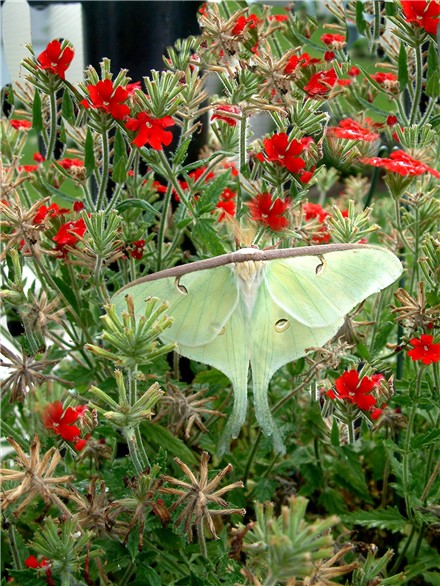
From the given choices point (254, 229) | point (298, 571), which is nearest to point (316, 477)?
point (254, 229)

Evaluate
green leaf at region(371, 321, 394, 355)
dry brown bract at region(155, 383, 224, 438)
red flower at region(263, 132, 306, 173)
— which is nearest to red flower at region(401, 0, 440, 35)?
red flower at region(263, 132, 306, 173)

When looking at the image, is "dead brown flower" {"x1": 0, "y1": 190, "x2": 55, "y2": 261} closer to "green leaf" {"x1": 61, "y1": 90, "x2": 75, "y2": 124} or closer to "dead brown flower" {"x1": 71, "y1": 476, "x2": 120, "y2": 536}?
"green leaf" {"x1": 61, "y1": 90, "x2": 75, "y2": 124}

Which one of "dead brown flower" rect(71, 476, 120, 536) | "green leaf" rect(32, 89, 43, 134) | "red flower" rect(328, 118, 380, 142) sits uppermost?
"green leaf" rect(32, 89, 43, 134)

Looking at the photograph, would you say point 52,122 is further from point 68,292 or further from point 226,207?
point 226,207

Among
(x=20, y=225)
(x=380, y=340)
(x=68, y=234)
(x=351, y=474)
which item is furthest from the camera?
(x=351, y=474)

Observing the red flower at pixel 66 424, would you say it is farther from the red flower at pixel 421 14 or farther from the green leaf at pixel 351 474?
the red flower at pixel 421 14

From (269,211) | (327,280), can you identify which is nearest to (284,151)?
(269,211)
